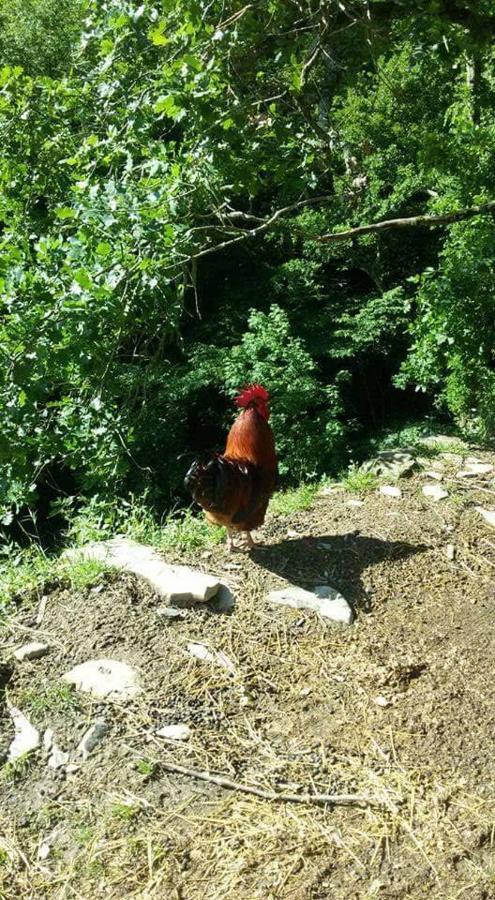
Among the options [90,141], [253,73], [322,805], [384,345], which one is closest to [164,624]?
[322,805]

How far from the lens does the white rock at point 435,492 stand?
4.50 metres

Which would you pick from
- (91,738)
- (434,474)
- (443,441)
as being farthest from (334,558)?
(443,441)

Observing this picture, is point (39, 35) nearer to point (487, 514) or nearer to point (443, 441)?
point (443, 441)

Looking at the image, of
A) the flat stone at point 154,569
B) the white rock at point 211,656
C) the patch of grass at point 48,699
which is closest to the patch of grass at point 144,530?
the flat stone at point 154,569

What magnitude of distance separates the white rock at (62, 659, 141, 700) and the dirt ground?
0.15 ft

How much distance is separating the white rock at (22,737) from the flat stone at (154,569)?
82 centimetres

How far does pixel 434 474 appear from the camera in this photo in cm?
486

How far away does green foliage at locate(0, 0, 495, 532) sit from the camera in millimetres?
3723

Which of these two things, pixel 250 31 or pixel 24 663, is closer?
pixel 24 663

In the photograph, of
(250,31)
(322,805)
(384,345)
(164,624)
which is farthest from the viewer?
(384,345)

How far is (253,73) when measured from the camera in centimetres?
436

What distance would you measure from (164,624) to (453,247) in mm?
4885

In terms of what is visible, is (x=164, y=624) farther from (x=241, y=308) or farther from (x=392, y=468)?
(x=241, y=308)

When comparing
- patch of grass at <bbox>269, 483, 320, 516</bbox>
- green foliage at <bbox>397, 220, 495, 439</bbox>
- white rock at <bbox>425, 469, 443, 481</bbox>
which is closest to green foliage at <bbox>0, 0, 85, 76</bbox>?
green foliage at <bbox>397, 220, 495, 439</bbox>
